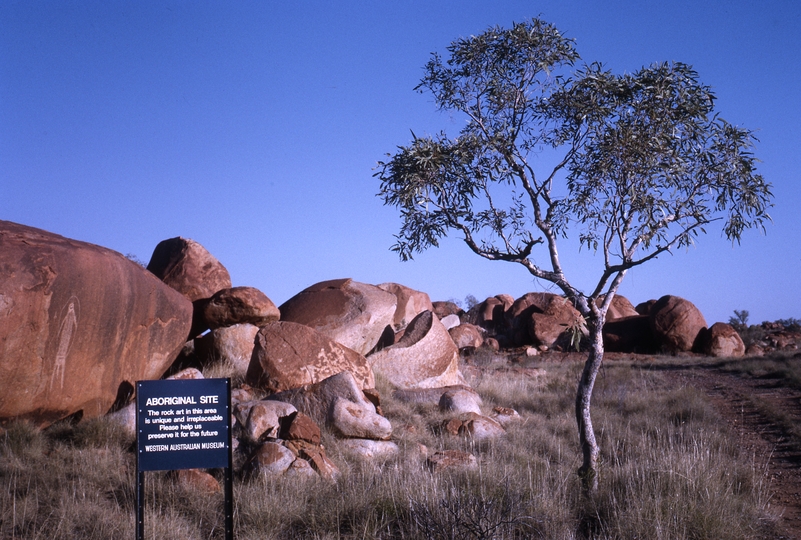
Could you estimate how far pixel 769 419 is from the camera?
1249 centimetres

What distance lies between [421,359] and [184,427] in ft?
30.2

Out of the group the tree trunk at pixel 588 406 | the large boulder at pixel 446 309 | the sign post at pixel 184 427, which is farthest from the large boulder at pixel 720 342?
the sign post at pixel 184 427

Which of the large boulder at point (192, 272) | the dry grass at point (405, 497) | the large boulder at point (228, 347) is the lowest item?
the dry grass at point (405, 497)

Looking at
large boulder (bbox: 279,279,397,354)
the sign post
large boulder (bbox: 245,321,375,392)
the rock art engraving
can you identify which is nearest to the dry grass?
the rock art engraving

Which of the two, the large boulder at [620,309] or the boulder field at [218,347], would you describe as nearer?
the boulder field at [218,347]

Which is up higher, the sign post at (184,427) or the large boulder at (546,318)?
the large boulder at (546,318)

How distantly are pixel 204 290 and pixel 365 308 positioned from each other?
11.3 ft

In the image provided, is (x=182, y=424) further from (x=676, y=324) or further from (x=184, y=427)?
(x=676, y=324)

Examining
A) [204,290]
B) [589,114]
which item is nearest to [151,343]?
[204,290]

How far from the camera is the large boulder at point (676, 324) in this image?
87.5ft

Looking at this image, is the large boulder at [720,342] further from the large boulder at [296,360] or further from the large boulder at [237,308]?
the large boulder at [237,308]

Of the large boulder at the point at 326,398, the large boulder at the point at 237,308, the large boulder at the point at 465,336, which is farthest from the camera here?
the large boulder at the point at 465,336

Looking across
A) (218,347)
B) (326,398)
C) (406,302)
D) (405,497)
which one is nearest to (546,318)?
(406,302)

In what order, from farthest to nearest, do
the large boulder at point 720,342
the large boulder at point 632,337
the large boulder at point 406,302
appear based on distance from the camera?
the large boulder at point 632,337, the large boulder at point 720,342, the large boulder at point 406,302
